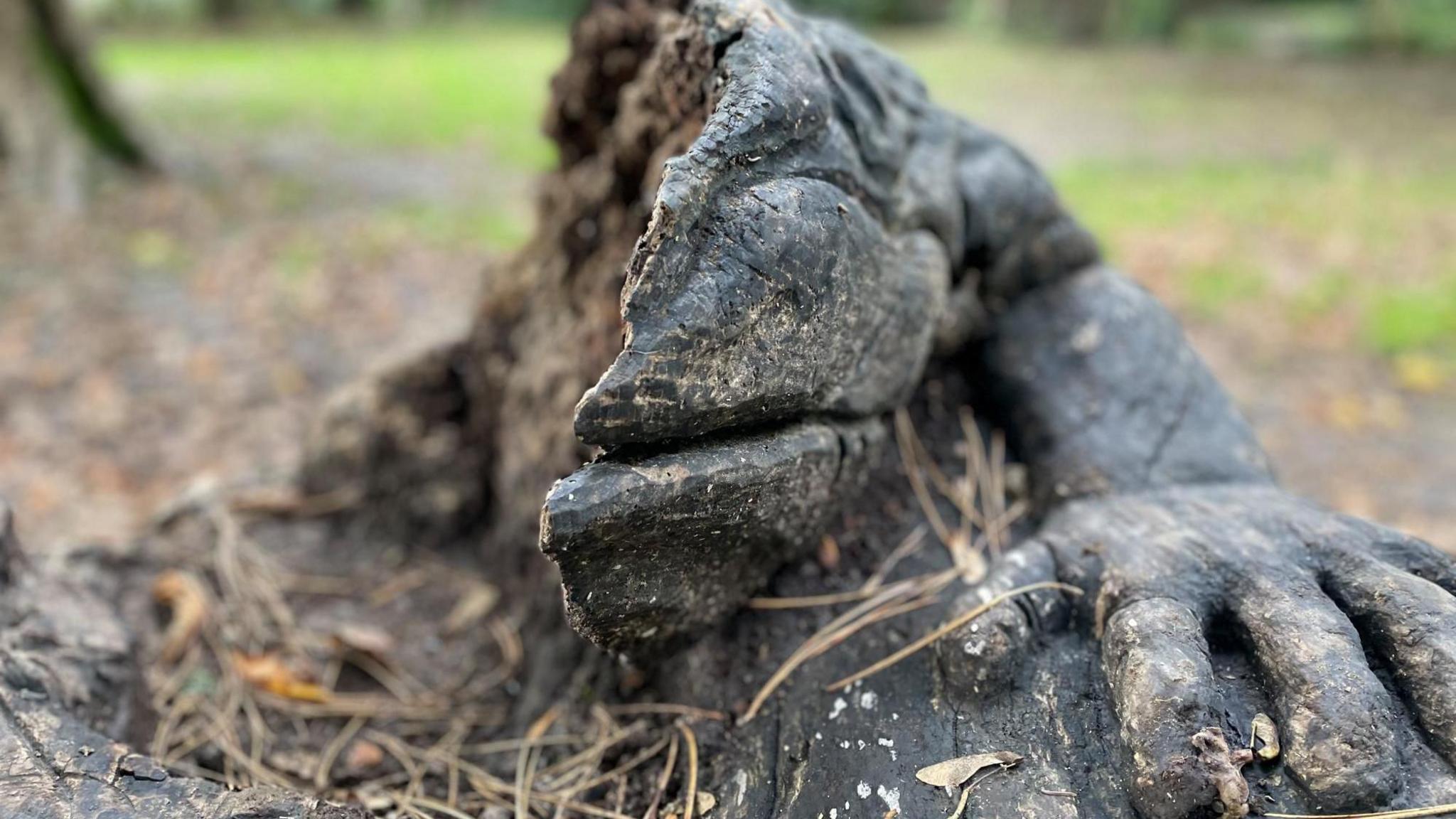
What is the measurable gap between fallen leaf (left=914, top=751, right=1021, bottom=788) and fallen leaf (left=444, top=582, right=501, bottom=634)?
1415 millimetres

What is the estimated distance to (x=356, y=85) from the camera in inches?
511

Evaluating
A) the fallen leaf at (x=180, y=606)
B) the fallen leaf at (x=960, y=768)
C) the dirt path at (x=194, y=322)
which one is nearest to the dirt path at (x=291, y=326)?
the dirt path at (x=194, y=322)

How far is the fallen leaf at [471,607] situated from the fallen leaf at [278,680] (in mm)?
351

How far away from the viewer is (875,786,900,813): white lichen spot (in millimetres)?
1301

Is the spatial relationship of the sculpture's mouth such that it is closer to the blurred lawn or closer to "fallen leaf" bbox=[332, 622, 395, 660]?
"fallen leaf" bbox=[332, 622, 395, 660]

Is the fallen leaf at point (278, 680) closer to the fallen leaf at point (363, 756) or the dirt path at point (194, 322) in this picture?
the fallen leaf at point (363, 756)

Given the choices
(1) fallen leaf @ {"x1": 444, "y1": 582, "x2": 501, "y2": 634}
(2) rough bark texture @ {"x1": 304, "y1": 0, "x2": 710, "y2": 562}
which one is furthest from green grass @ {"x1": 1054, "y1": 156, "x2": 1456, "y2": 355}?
(1) fallen leaf @ {"x1": 444, "y1": 582, "x2": 501, "y2": 634}

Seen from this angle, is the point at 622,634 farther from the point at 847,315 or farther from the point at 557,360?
the point at 557,360

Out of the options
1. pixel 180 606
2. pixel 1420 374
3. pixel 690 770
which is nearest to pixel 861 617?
pixel 690 770

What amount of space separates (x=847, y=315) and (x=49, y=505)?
3608 millimetres

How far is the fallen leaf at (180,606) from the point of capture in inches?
89.0

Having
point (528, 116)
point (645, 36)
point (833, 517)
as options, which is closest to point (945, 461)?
point (833, 517)

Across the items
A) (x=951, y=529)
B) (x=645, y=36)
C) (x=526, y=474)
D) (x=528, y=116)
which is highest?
(x=645, y=36)

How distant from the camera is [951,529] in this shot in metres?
1.86
